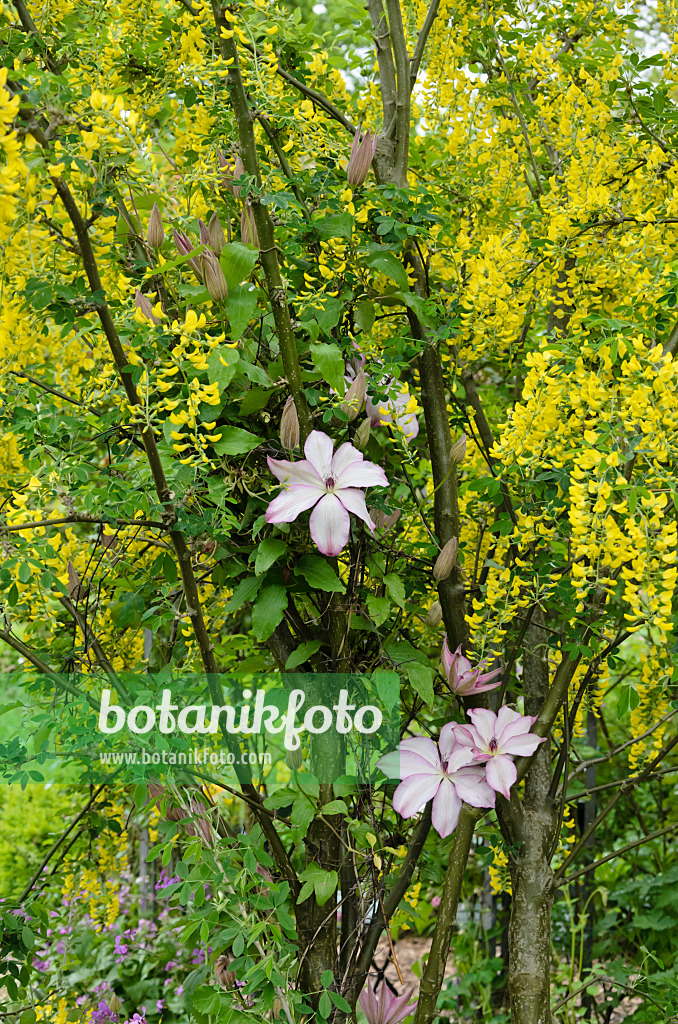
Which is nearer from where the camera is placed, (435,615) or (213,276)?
(213,276)

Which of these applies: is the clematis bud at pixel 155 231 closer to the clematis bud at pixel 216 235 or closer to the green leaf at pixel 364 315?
the clematis bud at pixel 216 235

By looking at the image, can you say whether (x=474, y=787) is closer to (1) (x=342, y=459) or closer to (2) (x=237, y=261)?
(1) (x=342, y=459)

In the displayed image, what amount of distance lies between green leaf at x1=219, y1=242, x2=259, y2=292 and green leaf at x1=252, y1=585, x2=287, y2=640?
0.44m

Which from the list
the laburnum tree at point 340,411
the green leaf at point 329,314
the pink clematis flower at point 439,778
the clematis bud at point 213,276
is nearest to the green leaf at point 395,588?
the laburnum tree at point 340,411

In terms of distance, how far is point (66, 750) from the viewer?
138cm

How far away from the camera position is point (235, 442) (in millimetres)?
1154

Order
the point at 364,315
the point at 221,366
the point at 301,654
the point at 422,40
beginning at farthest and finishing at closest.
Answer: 1. the point at 422,40
2. the point at 364,315
3. the point at 301,654
4. the point at 221,366

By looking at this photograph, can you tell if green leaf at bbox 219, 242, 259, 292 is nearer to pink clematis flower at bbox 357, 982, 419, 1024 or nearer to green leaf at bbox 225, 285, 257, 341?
green leaf at bbox 225, 285, 257, 341

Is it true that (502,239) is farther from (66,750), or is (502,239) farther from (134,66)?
(66,750)

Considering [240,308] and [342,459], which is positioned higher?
[240,308]

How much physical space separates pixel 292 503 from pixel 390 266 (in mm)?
414

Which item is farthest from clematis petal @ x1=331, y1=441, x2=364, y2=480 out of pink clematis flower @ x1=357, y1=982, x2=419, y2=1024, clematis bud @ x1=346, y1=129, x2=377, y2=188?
pink clematis flower @ x1=357, y1=982, x2=419, y2=1024

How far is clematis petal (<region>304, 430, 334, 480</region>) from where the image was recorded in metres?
1.16

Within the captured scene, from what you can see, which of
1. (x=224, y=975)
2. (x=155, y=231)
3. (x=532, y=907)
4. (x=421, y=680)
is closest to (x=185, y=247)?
(x=155, y=231)
